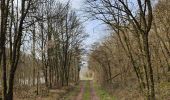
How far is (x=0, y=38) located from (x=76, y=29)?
44.4m

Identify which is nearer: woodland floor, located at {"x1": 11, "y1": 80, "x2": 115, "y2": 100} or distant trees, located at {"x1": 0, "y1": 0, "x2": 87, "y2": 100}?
distant trees, located at {"x1": 0, "y1": 0, "x2": 87, "y2": 100}

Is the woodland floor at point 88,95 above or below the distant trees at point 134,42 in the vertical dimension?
below

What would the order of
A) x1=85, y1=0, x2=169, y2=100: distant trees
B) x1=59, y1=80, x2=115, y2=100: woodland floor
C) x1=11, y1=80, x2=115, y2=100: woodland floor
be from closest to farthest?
x1=85, y1=0, x2=169, y2=100: distant trees < x1=11, y1=80, x2=115, y2=100: woodland floor < x1=59, y1=80, x2=115, y2=100: woodland floor

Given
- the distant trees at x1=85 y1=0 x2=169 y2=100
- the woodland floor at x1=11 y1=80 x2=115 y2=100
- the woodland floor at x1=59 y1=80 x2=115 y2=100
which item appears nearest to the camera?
the distant trees at x1=85 y1=0 x2=169 y2=100

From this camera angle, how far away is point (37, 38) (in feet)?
117

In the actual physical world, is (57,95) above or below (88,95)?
above

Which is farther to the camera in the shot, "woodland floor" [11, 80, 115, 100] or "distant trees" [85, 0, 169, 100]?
"woodland floor" [11, 80, 115, 100]

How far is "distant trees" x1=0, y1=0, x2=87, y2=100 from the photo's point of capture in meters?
19.9

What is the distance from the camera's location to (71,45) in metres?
63.7

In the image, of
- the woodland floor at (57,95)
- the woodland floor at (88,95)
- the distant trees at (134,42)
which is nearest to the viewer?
the distant trees at (134,42)

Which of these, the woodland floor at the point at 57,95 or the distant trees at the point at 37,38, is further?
the woodland floor at the point at 57,95

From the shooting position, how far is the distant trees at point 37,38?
65.2 feet

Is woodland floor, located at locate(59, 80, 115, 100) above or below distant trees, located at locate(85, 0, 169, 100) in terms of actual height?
below

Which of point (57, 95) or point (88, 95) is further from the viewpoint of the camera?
point (88, 95)
